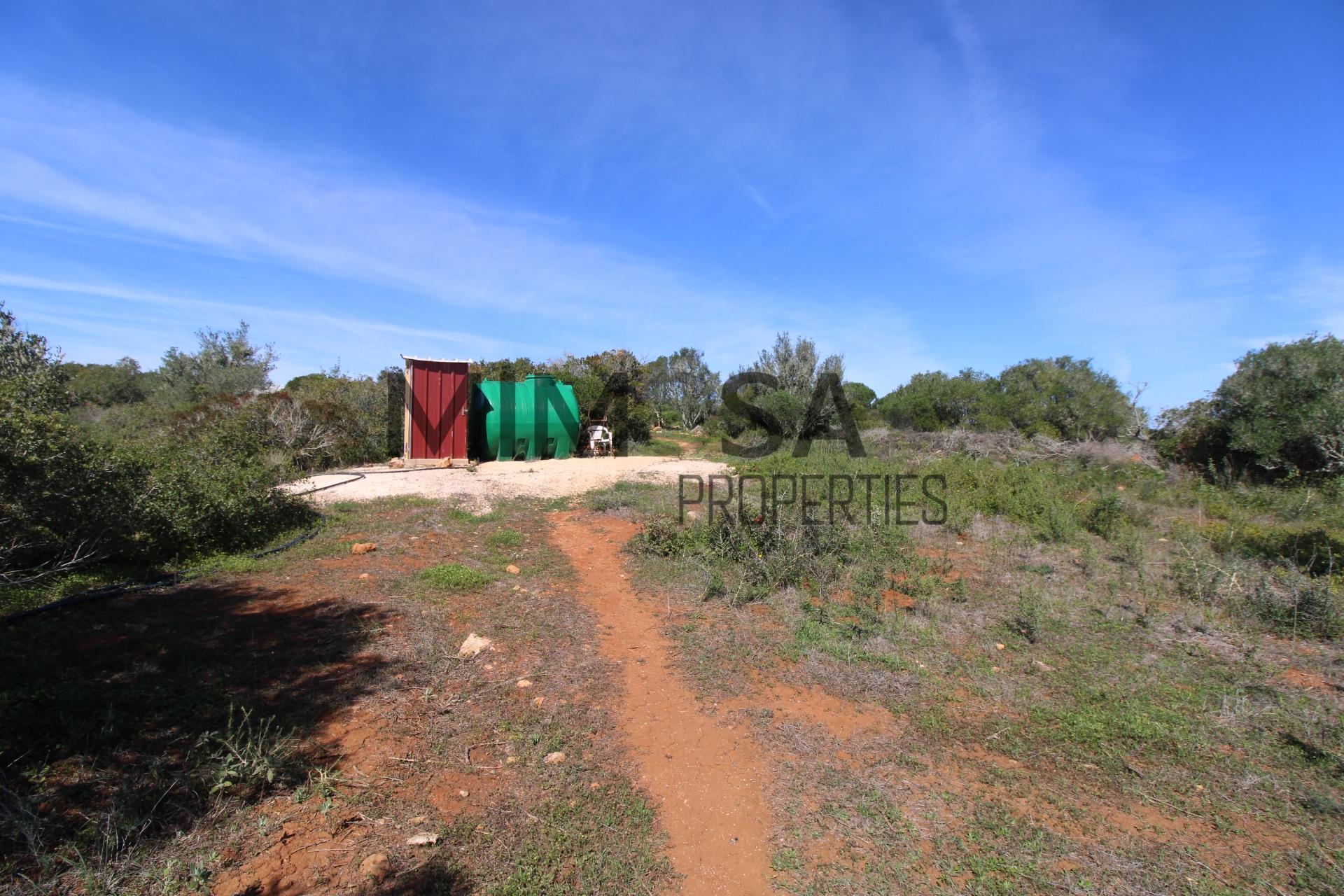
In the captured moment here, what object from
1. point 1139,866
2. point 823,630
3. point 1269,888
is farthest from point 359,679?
point 1269,888

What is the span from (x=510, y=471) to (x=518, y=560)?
19.3ft

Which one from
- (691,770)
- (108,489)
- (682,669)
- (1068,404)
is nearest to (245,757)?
(691,770)

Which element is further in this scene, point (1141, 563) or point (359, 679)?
point (1141, 563)

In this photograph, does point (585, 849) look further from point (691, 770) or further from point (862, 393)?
point (862, 393)

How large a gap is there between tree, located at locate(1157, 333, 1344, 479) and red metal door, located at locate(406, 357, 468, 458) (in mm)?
14486

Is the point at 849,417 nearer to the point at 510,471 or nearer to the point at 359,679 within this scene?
the point at 510,471

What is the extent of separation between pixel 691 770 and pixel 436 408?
443 inches

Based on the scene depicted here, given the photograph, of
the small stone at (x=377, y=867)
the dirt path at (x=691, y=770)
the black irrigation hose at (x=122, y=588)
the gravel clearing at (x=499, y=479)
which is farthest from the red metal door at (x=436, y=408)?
the small stone at (x=377, y=867)

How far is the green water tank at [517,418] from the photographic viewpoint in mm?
13508

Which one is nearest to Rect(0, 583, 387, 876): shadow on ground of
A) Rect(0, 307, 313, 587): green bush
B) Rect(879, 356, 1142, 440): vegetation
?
Rect(0, 307, 313, 587): green bush

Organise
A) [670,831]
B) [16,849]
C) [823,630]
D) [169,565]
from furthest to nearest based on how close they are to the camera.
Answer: [169,565] < [823,630] < [670,831] < [16,849]

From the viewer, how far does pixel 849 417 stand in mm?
15602

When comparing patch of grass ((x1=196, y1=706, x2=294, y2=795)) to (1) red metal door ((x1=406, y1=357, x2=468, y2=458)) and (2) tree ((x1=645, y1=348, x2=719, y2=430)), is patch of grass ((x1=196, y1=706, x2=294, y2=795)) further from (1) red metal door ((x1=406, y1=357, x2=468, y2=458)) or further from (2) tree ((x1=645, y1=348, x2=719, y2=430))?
(2) tree ((x1=645, y1=348, x2=719, y2=430))

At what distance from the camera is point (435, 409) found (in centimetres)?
1274
